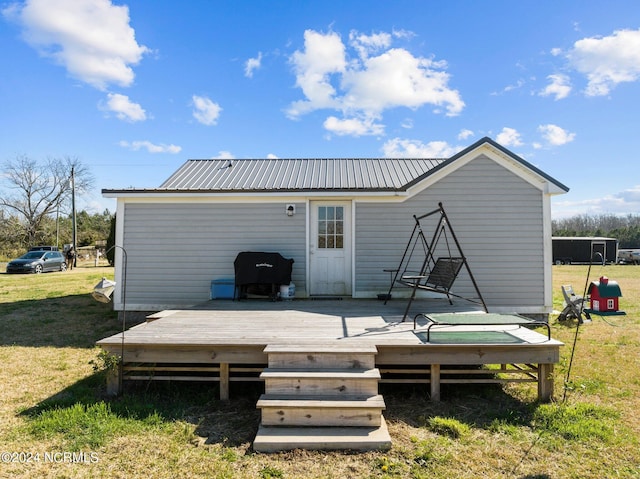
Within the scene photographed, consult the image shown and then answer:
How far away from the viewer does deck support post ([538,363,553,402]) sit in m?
3.48

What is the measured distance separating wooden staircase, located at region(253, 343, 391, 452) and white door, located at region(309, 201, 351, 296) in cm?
368

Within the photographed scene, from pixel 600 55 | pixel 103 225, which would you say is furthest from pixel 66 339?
pixel 103 225

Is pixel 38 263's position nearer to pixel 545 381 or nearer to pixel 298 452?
pixel 298 452

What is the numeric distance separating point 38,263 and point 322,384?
21.7 metres

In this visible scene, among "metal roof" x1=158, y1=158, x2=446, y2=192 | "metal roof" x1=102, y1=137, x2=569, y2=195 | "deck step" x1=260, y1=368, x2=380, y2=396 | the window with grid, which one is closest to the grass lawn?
"deck step" x1=260, y1=368, x2=380, y2=396

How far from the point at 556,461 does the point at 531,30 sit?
878 centimetres

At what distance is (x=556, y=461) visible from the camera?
2.42 m

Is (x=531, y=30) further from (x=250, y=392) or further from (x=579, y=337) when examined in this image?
(x=250, y=392)

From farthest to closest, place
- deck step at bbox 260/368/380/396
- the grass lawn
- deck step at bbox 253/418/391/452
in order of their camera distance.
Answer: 1. deck step at bbox 260/368/380/396
2. deck step at bbox 253/418/391/452
3. the grass lawn

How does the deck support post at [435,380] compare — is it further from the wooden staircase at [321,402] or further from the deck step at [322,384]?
the deck step at [322,384]

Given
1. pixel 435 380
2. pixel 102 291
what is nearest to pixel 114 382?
pixel 102 291

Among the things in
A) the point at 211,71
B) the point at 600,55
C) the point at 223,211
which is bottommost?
the point at 223,211

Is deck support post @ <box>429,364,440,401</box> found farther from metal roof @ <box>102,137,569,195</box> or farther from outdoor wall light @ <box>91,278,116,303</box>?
outdoor wall light @ <box>91,278,116,303</box>

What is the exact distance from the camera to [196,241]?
6906 mm
